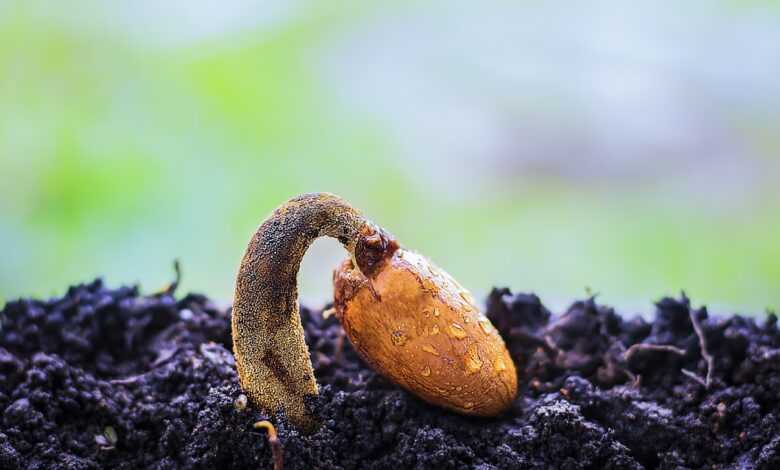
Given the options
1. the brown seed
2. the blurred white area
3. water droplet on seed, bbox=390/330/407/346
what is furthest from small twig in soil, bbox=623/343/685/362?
the blurred white area

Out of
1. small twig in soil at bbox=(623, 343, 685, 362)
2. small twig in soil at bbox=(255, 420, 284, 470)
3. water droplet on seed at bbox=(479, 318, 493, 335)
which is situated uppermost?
water droplet on seed at bbox=(479, 318, 493, 335)

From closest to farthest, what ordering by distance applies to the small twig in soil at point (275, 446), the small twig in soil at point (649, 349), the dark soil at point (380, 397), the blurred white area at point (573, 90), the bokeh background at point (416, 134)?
the small twig in soil at point (275, 446), the dark soil at point (380, 397), the small twig in soil at point (649, 349), the bokeh background at point (416, 134), the blurred white area at point (573, 90)

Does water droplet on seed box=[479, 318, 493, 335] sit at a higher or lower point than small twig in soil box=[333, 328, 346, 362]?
lower

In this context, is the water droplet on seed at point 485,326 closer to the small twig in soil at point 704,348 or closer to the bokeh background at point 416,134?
the small twig in soil at point 704,348

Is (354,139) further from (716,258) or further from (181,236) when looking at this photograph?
(716,258)

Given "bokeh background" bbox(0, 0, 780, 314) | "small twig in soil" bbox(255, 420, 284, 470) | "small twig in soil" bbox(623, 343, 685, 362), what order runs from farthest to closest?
"bokeh background" bbox(0, 0, 780, 314) → "small twig in soil" bbox(623, 343, 685, 362) → "small twig in soil" bbox(255, 420, 284, 470)

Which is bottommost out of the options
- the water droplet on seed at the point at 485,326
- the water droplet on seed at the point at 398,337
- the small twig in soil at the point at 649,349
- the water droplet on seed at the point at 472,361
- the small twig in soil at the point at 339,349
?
the water droplet on seed at the point at 472,361

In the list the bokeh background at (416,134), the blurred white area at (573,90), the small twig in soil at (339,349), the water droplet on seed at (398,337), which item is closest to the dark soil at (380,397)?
the small twig in soil at (339,349)

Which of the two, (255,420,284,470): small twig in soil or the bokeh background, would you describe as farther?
the bokeh background

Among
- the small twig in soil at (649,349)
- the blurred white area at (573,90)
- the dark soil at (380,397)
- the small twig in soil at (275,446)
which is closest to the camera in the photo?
the small twig in soil at (275,446)

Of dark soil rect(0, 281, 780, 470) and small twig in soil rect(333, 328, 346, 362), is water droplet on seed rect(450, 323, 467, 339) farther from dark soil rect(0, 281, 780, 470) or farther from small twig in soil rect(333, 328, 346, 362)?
small twig in soil rect(333, 328, 346, 362)
